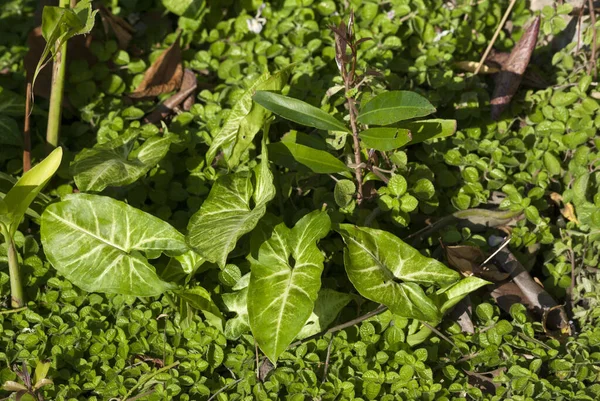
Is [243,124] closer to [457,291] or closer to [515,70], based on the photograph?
[457,291]

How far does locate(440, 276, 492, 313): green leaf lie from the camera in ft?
7.38

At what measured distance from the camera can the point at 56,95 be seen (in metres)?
2.52

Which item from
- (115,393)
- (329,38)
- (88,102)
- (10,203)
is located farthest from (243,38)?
(115,393)

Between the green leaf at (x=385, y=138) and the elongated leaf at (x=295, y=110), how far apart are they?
0.08m

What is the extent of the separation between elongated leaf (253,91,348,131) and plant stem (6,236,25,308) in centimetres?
84

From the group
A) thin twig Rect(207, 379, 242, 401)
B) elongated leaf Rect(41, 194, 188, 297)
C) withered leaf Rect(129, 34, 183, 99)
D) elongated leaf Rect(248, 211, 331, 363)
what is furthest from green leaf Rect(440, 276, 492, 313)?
withered leaf Rect(129, 34, 183, 99)

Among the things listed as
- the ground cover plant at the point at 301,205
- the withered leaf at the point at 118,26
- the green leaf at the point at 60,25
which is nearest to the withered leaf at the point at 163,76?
the ground cover plant at the point at 301,205

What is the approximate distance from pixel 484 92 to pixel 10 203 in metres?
1.82

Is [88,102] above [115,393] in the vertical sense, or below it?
above

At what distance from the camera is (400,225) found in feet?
8.24

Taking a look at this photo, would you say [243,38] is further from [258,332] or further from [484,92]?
[258,332]

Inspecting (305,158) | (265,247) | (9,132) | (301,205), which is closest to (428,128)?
(305,158)

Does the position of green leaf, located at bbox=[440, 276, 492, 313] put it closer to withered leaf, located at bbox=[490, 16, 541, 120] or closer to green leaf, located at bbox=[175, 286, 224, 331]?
green leaf, located at bbox=[175, 286, 224, 331]

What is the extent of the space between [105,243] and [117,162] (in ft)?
1.04
